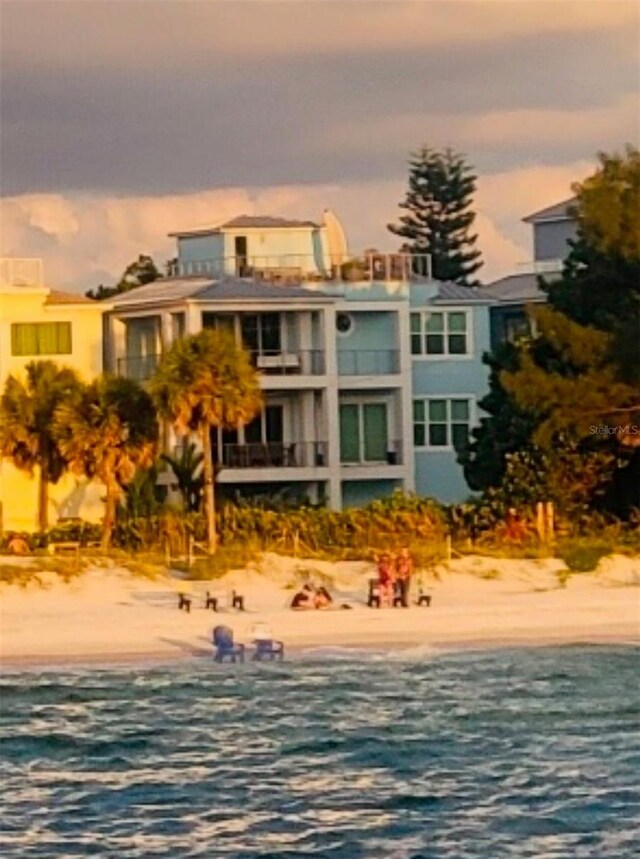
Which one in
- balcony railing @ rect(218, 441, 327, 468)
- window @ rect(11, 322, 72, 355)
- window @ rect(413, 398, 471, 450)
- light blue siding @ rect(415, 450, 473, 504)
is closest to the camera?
balcony railing @ rect(218, 441, 327, 468)

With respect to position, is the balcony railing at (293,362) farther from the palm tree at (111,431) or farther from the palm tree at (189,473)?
the palm tree at (111,431)

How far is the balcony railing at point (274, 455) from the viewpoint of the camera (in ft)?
170

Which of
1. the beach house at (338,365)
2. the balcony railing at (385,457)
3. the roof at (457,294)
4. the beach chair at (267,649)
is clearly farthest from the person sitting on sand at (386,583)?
the roof at (457,294)

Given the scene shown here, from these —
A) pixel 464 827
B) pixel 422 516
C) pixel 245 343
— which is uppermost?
pixel 245 343

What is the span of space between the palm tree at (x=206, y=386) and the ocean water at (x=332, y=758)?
10202mm

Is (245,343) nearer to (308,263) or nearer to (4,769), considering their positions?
(308,263)

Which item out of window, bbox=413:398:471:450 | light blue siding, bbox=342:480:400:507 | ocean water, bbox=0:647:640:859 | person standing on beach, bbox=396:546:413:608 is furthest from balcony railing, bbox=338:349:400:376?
ocean water, bbox=0:647:640:859

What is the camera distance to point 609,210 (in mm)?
42844

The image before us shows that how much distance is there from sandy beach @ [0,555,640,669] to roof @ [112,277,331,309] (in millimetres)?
15891

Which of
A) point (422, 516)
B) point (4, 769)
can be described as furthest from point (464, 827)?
point (422, 516)

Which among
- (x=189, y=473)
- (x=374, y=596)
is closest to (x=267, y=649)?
(x=374, y=596)

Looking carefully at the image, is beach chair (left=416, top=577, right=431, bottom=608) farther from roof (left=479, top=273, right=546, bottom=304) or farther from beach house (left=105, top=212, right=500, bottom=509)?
roof (left=479, top=273, right=546, bottom=304)

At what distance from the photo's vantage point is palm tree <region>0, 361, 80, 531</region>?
45.2 m

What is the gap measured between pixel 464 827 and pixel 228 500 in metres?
29.1
